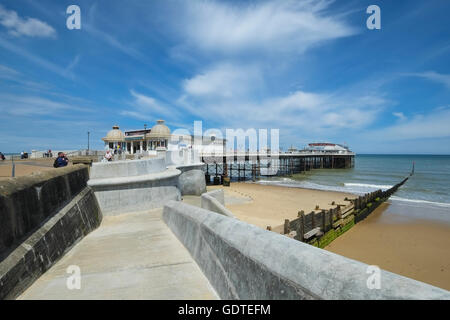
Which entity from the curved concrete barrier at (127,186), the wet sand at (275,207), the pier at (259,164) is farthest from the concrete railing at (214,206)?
the pier at (259,164)

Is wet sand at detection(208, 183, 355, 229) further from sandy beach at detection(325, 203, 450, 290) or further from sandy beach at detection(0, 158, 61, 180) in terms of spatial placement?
sandy beach at detection(0, 158, 61, 180)

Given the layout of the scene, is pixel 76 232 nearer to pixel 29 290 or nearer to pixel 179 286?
pixel 29 290

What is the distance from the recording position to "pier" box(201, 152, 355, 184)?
105 feet

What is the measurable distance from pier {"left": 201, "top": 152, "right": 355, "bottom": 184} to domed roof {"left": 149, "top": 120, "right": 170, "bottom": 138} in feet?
20.6

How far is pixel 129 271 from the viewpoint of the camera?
3.34 metres

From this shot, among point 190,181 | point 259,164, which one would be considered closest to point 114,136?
point 190,181

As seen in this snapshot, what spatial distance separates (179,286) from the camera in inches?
112

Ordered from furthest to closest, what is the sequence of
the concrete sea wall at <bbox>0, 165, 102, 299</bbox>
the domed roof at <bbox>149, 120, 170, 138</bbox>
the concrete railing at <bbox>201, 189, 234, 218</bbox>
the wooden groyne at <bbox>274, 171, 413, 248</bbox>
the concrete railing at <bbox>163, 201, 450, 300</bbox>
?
the domed roof at <bbox>149, 120, 170, 138</bbox> → the wooden groyne at <bbox>274, 171, 413, 248</bbox> → the concrete railing at <bbox>201, 189, 234, 218</bbox> → the concrete sea wall at <bbox>0, 165, 102, 299</bbox> → the concrete railing at <bbox>163, 201, 450, 300</bbox>

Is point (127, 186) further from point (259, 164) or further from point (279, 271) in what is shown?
point (259, 164)

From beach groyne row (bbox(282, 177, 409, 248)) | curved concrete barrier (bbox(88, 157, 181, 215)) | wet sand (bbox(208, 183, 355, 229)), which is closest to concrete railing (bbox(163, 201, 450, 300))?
curved concrete barrier (bbox(88, 157, 181, 215))

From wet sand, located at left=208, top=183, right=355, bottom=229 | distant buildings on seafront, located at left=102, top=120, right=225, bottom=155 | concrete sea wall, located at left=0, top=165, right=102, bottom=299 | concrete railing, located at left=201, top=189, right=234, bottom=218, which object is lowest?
wet sand, located at left=208, top=183, right=355, bottom=229

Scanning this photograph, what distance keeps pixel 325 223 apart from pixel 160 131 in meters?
24.7
